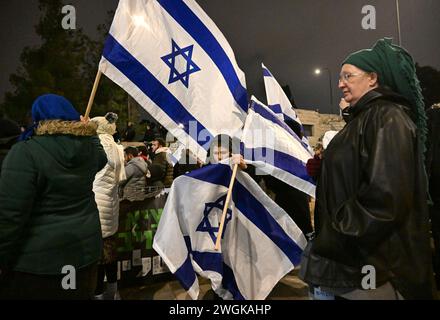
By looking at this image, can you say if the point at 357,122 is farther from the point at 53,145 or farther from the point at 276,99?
the point at 276,99

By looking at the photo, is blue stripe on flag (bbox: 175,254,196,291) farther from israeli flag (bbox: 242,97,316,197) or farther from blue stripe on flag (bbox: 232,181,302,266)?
israeli flag (bbox: 242,97,316,197)

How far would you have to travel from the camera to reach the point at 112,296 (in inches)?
152

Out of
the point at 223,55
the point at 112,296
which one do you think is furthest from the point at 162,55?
the point at 112,296

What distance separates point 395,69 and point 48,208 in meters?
2.20

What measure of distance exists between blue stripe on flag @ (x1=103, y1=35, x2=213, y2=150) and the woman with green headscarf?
1.63m

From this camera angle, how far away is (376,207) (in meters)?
1.51

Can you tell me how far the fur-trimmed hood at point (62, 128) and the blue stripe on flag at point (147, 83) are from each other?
0.91 metres

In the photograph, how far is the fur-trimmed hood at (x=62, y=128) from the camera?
2.13 m

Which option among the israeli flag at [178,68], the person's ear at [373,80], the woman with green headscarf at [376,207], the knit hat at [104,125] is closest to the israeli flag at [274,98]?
the israeli flag at [178,68]

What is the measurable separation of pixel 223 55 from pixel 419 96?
202 centimetres

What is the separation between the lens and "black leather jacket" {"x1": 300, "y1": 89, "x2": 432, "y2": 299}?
1510 millimetres

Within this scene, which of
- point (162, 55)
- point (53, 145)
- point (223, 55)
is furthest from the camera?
point (223, 55)

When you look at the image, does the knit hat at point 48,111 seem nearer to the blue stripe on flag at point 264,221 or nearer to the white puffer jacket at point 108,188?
the white puffer jacket at point 108,188

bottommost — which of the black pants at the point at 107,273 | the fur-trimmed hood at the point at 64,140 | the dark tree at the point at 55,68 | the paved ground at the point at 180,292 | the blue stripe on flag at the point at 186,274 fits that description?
the paved ground at the point at 180,292
